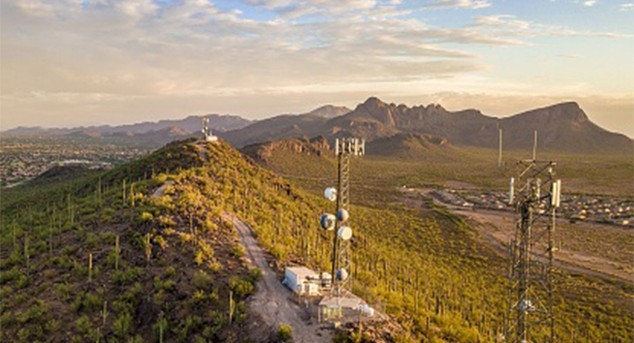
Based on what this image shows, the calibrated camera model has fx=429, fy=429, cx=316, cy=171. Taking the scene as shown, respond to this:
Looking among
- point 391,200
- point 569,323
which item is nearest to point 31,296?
point 569,323

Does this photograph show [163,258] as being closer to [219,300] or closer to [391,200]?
[219,300]

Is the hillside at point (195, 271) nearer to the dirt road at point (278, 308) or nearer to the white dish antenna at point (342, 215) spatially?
the dirt road at point (278, 308)

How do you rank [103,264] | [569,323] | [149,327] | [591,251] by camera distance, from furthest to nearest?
[591,251]
[569,323]
[103,264]
[149,327]

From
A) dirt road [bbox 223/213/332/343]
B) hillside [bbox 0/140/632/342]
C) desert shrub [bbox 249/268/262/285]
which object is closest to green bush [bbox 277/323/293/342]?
dirt road [bbox 223/213/332/343]

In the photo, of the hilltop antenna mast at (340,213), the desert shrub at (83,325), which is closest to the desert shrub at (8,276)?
the desert shrub at (83,325)

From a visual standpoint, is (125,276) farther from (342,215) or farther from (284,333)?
(342,215)

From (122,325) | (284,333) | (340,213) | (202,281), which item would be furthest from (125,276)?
(340,213)
